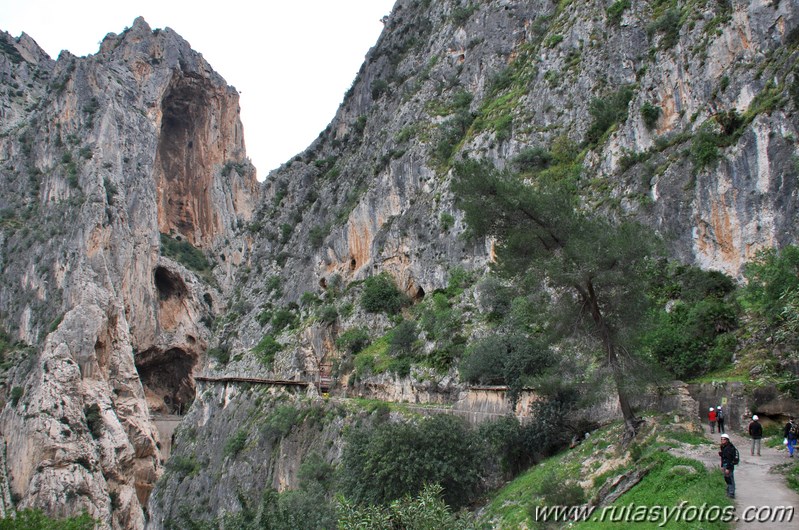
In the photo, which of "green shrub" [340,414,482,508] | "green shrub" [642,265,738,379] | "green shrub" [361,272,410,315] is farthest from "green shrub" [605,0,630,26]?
"green shrub" [340,414,482,508]

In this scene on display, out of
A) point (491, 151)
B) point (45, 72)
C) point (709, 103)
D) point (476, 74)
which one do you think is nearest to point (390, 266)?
point (491, 151)

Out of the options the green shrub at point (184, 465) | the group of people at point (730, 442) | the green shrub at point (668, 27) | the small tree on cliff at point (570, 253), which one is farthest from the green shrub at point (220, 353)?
the group of people at point (730, 442)

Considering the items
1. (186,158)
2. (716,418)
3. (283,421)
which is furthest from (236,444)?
(186,158)

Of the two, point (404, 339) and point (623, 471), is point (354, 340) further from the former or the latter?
point (623, 471)

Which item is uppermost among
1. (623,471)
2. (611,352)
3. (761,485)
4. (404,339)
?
(404,339)

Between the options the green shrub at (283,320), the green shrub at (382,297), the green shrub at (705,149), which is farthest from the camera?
the green shrub at (283,320)

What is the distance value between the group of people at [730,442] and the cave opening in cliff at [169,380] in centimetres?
6507

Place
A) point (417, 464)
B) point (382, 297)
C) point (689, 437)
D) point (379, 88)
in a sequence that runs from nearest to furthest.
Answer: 1. point (689, 437)
2. point (417, 464)
3. point (382, 297)
4. point (379, 88)

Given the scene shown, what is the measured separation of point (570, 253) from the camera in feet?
45.9

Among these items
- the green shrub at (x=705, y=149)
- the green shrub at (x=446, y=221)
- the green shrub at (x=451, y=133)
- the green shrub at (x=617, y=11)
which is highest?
the green shrub at (x=617, y=11)

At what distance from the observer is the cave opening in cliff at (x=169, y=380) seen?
224ft

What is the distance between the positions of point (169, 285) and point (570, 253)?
68.8 meters

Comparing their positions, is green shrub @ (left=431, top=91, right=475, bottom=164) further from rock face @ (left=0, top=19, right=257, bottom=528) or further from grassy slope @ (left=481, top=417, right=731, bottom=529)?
rock face @ (left=0, top=19, right=257, bottom=528)

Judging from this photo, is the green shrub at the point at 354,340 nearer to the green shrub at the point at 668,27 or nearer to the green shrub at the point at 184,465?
the green shrub at the point at 184,465
